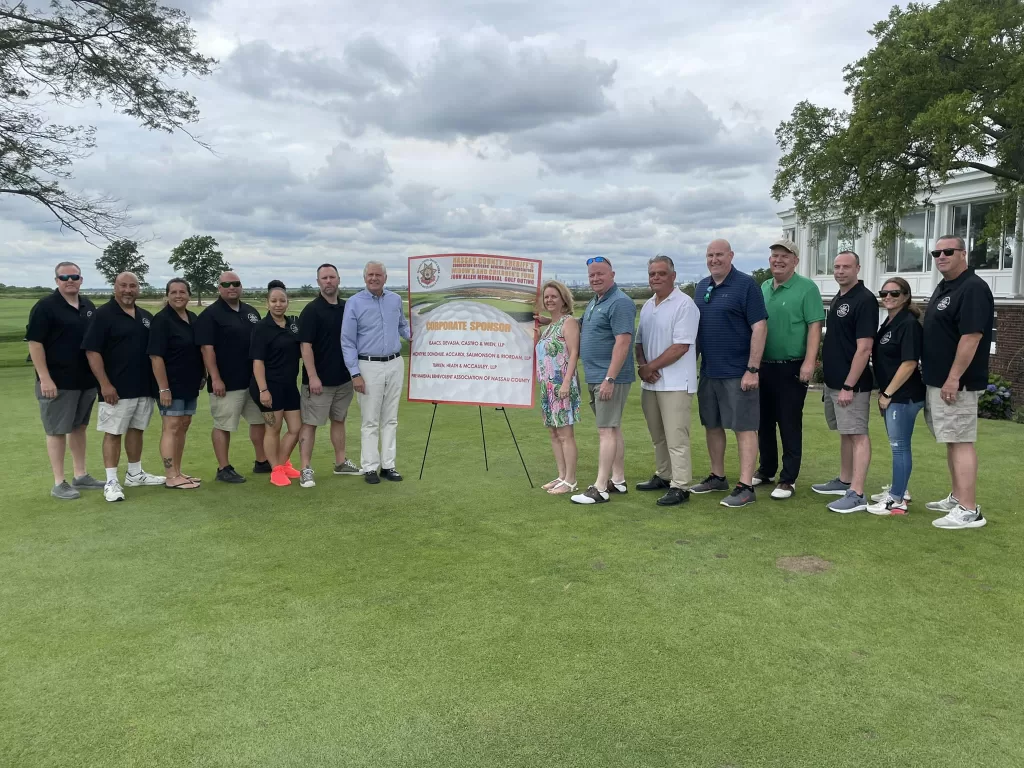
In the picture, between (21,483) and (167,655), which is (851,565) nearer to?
(167,655)

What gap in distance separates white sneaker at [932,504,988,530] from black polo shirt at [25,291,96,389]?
20.7ft

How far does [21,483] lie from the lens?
21.3ft

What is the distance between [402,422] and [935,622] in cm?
731

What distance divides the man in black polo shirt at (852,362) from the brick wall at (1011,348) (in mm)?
6899

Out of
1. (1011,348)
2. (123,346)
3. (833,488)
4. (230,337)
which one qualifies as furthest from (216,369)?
(1011,348)

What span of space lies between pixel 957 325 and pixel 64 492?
6.61 meters

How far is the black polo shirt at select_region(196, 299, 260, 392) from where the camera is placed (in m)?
6.04

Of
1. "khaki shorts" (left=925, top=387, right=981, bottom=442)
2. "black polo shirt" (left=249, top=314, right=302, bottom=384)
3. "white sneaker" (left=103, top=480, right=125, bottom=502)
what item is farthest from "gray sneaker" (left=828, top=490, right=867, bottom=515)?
"white sneaker" (left=103, top=480, right=125, bottom=502)

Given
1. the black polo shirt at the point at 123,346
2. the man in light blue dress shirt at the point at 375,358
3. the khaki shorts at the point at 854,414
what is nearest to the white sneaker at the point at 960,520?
the khaki shorts at the point at 854,414

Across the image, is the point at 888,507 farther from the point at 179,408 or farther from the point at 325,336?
the point at 179,408

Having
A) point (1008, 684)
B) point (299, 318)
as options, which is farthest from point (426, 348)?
point (1008, 684)

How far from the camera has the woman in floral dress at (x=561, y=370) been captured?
18.5ft

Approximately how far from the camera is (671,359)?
5.39 metres

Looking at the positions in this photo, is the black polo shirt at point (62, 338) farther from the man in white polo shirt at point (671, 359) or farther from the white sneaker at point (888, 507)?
the white sneaker at point (888, 507)
